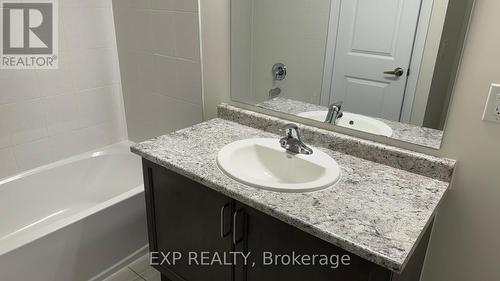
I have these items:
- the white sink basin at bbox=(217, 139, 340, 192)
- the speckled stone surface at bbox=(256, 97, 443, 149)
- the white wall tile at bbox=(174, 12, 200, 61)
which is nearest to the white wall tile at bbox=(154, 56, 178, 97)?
the white wall tile at bbox=(174, 12, 200, 61)

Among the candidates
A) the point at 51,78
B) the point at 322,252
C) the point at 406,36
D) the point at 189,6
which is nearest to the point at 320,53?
the point at 406,36

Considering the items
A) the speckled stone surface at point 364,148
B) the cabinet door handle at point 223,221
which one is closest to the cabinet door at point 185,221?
the cabinet door handle at point 223,221

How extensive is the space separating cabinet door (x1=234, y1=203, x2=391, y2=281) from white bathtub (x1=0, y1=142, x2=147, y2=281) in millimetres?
831

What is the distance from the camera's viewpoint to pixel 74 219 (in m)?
1.62

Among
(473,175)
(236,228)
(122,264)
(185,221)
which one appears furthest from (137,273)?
(473,175)

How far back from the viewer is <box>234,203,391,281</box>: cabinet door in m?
0.95

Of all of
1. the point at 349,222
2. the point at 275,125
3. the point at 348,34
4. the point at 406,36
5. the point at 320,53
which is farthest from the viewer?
the point at 275,125

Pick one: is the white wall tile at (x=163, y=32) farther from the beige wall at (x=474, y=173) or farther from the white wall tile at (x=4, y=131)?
the beige wall at (x=474, y=173)

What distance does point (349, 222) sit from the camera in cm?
96

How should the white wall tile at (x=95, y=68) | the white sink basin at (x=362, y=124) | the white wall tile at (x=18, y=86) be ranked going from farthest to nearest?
the white wall tile at (x=95, y=68)
the white wall tile at (x=18, y=86)
the white sink basin at (x=362, y=124)

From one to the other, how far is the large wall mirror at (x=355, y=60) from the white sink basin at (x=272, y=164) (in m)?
0.21

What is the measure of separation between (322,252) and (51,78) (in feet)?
5.68

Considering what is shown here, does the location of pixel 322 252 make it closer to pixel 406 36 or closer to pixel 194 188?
pixel 194 188

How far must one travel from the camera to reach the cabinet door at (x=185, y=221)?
124cm
